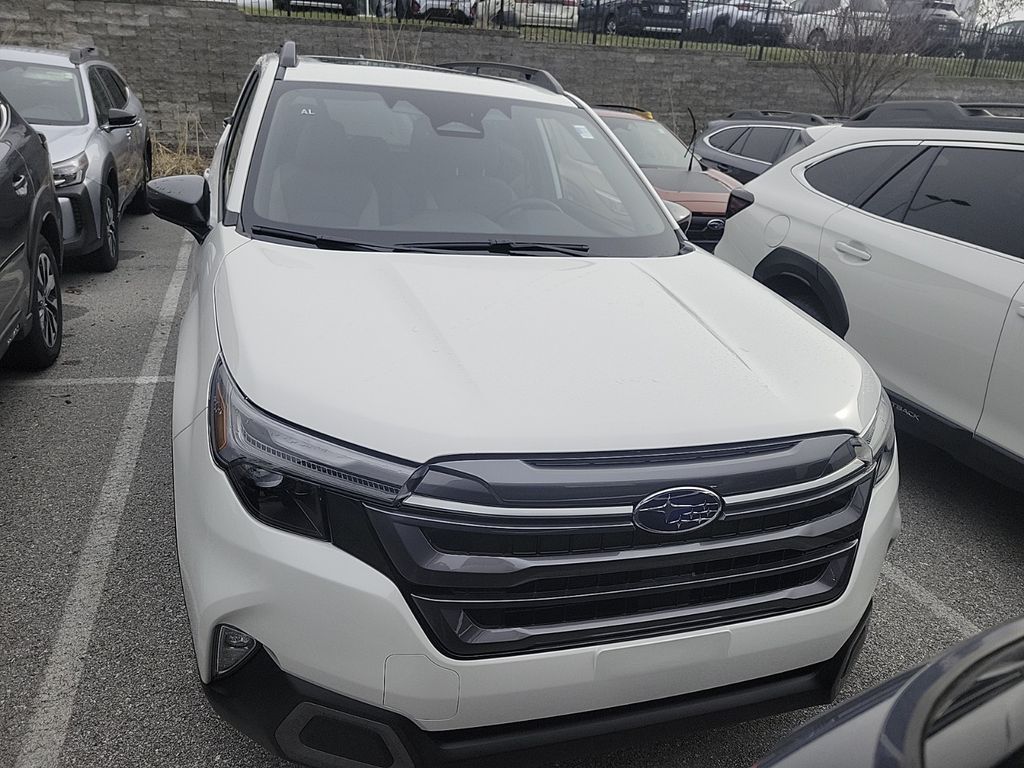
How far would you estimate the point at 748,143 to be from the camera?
1009cm

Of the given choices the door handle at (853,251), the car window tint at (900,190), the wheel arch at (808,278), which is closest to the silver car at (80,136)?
the wheel arch at (808,278)

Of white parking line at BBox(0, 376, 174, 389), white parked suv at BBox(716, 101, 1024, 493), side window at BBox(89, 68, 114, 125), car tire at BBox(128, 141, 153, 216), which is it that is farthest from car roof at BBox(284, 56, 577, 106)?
car tire at BBox(128, 141, 153, 216)

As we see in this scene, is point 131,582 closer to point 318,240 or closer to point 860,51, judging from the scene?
point 318,240

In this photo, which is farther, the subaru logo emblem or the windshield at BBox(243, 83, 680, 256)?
the windshield at BBox(243, 83, 680, 256)

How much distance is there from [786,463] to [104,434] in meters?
3.30

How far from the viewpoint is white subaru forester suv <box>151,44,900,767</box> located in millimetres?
1642

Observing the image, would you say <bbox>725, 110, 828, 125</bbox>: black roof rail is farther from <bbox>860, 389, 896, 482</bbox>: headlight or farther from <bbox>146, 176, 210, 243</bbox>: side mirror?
<bbox>860, 389, 896, 482</bbox>: headlight

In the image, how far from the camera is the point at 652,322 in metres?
2.35

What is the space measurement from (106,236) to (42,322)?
7.46ft

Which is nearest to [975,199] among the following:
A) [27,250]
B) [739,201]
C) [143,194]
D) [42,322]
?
[739,201]

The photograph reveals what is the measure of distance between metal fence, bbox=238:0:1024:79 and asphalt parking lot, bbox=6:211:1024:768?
498 inches

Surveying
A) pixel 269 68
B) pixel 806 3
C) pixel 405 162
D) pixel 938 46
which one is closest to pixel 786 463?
pixel 405 162

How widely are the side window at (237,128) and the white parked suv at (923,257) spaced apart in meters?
2.49

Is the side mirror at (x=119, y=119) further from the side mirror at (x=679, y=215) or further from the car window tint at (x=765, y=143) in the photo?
the car window tint at (x=765, y=143)
